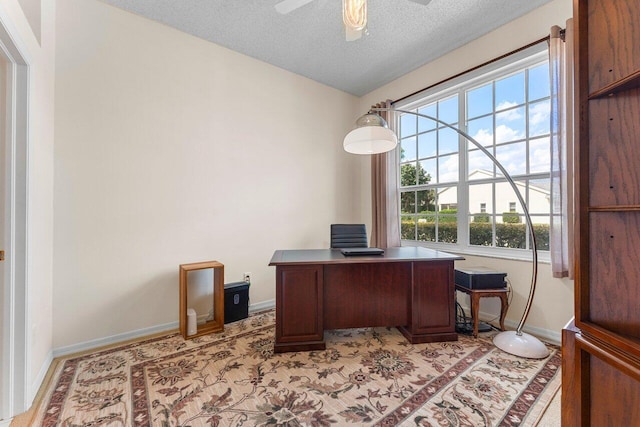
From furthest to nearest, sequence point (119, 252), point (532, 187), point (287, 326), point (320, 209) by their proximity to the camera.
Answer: point (320, 209), point (532, 187), point (119, 252), point (287, 326)

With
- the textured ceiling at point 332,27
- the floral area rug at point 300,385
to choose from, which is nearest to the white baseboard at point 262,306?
the floral area rug at point 300,385

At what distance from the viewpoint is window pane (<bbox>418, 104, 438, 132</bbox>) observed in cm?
349

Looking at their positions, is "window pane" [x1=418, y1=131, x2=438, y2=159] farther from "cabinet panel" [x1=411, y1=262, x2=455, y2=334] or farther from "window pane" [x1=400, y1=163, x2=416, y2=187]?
"cabinet panel" [x1=411, y1=262, x2=455, y2=334]

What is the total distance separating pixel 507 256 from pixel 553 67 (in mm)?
1774

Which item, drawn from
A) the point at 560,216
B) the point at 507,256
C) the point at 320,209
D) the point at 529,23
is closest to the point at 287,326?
the point at 320,209

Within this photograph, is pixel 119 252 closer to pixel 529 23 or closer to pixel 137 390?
pixel 137 390

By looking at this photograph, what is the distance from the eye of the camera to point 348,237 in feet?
10.0

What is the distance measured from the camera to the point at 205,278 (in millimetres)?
2877

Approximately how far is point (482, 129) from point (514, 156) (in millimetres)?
471

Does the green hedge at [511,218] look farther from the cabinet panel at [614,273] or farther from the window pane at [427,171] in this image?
the cabinet panel at [614,273]

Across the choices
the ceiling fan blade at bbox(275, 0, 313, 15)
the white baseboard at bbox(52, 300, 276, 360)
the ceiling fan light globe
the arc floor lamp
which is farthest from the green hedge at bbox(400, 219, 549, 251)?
the white baseboard at bbox(52, 300, 276, 360)

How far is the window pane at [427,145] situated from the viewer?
350cm

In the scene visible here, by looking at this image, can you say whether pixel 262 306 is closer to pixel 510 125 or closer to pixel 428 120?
pixel 428 120

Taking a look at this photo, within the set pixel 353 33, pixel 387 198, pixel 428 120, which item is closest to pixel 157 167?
pixel 353 33
